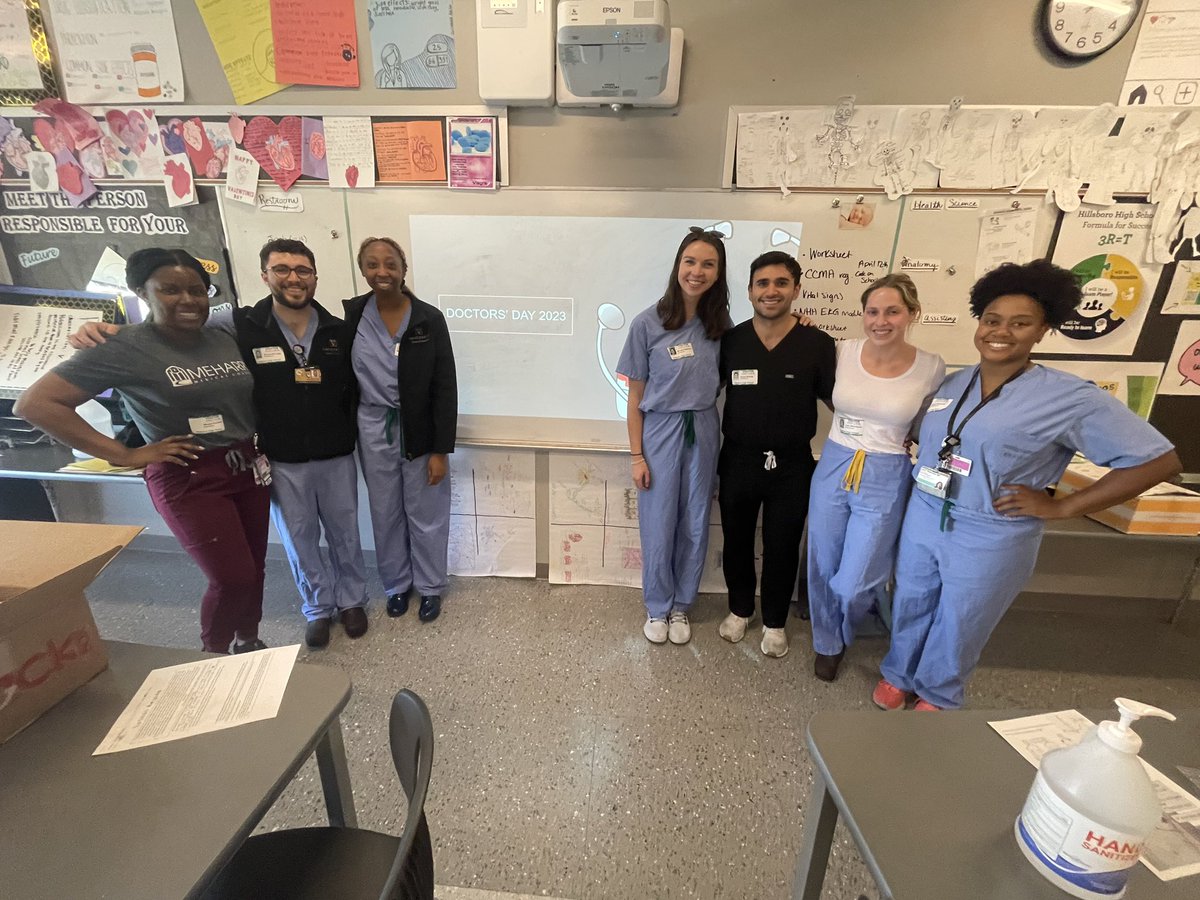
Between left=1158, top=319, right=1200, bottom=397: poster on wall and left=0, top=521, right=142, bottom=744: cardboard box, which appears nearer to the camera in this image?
left=0, top=521, right=142, bottom=744: cardboard box

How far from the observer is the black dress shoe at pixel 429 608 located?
237cm

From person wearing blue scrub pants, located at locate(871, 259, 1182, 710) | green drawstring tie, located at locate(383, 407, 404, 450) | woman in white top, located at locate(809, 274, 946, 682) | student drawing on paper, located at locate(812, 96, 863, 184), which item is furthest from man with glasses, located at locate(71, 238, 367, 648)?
person wearing blue scrub pants, located at locate(871, 259, 1182, 710)

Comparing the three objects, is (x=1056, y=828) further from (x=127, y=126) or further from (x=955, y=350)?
(x=127, y=126)

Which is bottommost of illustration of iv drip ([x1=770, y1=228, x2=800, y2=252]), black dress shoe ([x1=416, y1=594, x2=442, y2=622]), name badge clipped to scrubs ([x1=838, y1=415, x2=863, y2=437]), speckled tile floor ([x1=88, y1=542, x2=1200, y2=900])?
speckled tile floor ([x1=88, y1=542, x2=1200, y2=900])

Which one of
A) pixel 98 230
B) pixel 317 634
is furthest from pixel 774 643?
pixel 98 230

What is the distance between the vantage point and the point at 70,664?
3.05 feet

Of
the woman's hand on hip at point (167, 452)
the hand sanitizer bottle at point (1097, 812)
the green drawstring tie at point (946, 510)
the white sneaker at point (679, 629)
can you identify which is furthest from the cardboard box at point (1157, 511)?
the woman's hand on hip at point (167, 452)

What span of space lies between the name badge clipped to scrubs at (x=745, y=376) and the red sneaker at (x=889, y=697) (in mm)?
1153

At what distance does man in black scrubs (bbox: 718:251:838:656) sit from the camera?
188 cm

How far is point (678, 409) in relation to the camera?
2012mm

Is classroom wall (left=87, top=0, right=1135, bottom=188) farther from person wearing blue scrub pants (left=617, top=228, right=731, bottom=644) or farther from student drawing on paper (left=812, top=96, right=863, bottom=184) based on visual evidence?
person wearing blue scrub pants (left=617, top=228, right=731, bottom=644)

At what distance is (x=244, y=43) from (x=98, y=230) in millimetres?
1013

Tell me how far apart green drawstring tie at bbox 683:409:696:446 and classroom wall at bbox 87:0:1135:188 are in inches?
33.9

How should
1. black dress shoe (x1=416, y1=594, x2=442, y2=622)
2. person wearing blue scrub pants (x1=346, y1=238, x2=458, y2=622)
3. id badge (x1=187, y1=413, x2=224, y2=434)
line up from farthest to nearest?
black dress shoe (x1=416, y1=594, x2=442, y2=622), person wearing blue scrub pants (x1=346, y1=238, x2=458, y2=622), id badge (x1=187, y1=413, x2=224, y2=434)
